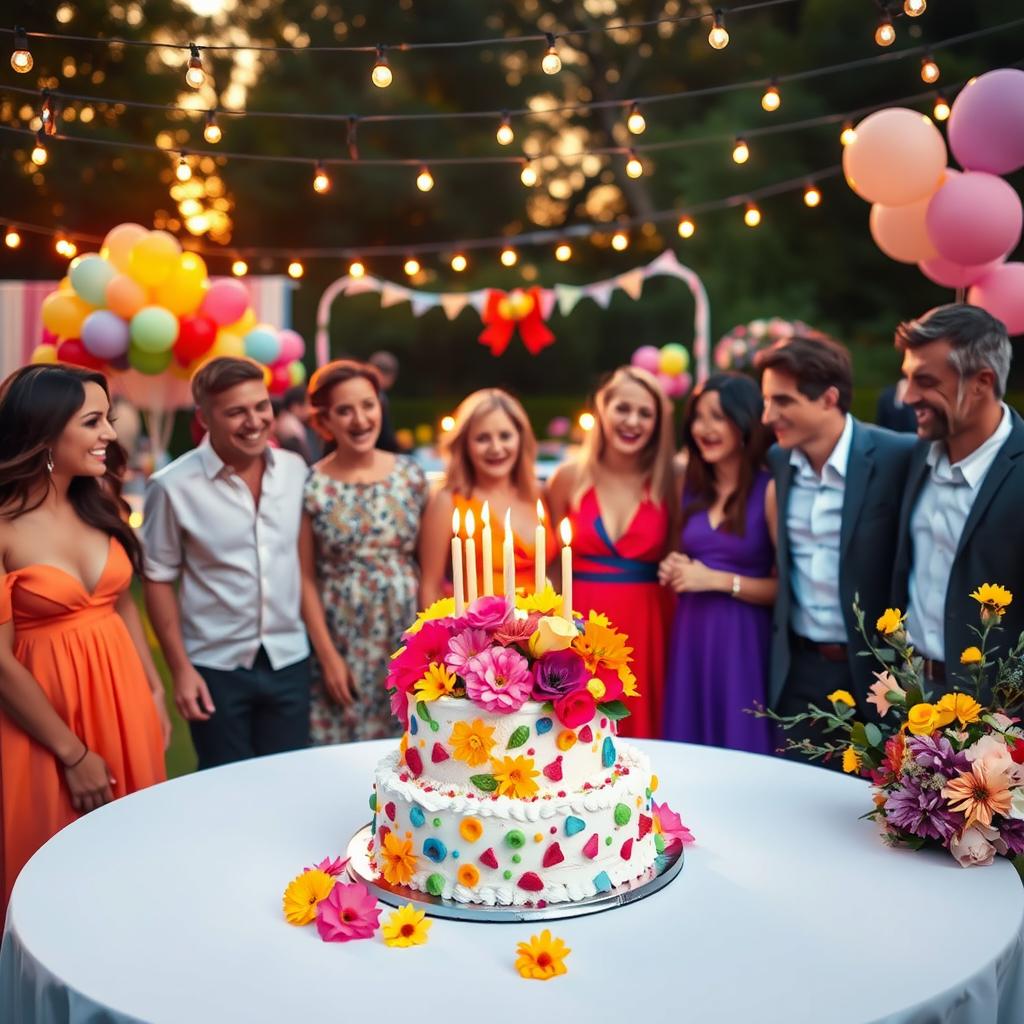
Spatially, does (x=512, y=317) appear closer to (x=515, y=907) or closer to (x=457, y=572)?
(x=457, y=572)

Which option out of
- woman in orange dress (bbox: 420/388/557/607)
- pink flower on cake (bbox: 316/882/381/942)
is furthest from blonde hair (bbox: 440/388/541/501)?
pink flower on cake (bbox: 316/882/381/942)

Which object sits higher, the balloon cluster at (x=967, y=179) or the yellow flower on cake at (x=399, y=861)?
the balloon cluster at (x=967, y=179)

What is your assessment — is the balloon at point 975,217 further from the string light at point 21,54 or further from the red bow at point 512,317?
the red bow at point 512,317

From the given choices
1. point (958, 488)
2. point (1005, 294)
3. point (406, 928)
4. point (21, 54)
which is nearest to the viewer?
point (406, 928)

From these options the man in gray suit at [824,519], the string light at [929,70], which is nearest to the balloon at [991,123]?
the string light at [929,70]

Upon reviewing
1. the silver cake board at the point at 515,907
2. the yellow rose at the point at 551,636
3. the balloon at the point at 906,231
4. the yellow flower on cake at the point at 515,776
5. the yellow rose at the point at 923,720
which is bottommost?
the silver cake board at the point at 515,907

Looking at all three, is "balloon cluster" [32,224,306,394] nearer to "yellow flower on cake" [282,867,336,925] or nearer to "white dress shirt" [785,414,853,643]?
"white dress shirt" [785,414,853,643]

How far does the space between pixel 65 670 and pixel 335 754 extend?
714 mm

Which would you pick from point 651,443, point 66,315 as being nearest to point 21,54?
point 651,443

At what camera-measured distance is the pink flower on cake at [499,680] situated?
1949 mm

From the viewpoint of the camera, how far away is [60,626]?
2.91 metres

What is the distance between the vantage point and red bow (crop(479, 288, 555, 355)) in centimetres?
1001

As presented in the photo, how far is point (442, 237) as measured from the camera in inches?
871

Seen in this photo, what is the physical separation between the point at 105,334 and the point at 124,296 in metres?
0.26
